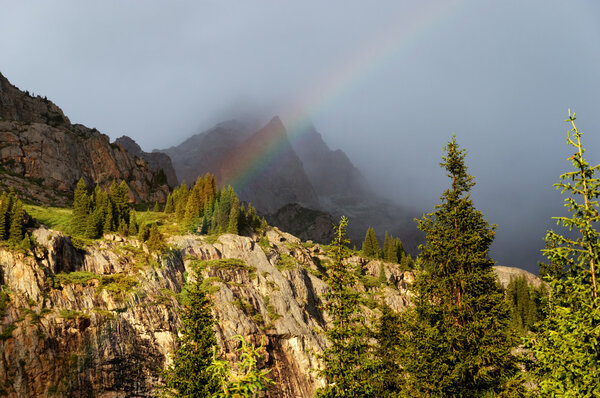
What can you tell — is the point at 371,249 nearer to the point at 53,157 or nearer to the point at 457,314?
the point at 53,157

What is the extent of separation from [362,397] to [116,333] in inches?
1586

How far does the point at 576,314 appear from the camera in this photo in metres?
11.3

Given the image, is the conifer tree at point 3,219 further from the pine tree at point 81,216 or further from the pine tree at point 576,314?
the pine tree at point 576,314

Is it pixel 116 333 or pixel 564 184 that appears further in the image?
pixel 116 333

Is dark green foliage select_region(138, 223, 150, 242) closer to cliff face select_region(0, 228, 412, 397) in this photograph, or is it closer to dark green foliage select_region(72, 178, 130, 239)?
cliff face select_region(0, 228, 412, 397)

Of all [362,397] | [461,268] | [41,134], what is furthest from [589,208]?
[41,134]

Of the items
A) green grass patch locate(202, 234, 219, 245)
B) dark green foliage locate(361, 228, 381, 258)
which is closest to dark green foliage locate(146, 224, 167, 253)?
green grass patch locate(202, 234, 219, 245)

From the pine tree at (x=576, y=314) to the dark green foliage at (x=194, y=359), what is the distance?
21.8m

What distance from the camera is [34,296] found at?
155 ft

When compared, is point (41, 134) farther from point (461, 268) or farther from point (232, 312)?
point (461, 268)

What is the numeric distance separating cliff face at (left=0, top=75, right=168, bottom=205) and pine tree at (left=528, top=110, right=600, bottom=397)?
120 m

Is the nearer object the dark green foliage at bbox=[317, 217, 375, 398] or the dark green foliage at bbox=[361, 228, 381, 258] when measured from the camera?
the dark green foliage at bbox=[317, 217, 375, 398]

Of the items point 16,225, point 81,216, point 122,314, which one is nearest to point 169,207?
point 81,216

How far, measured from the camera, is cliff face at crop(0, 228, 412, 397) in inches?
1697
